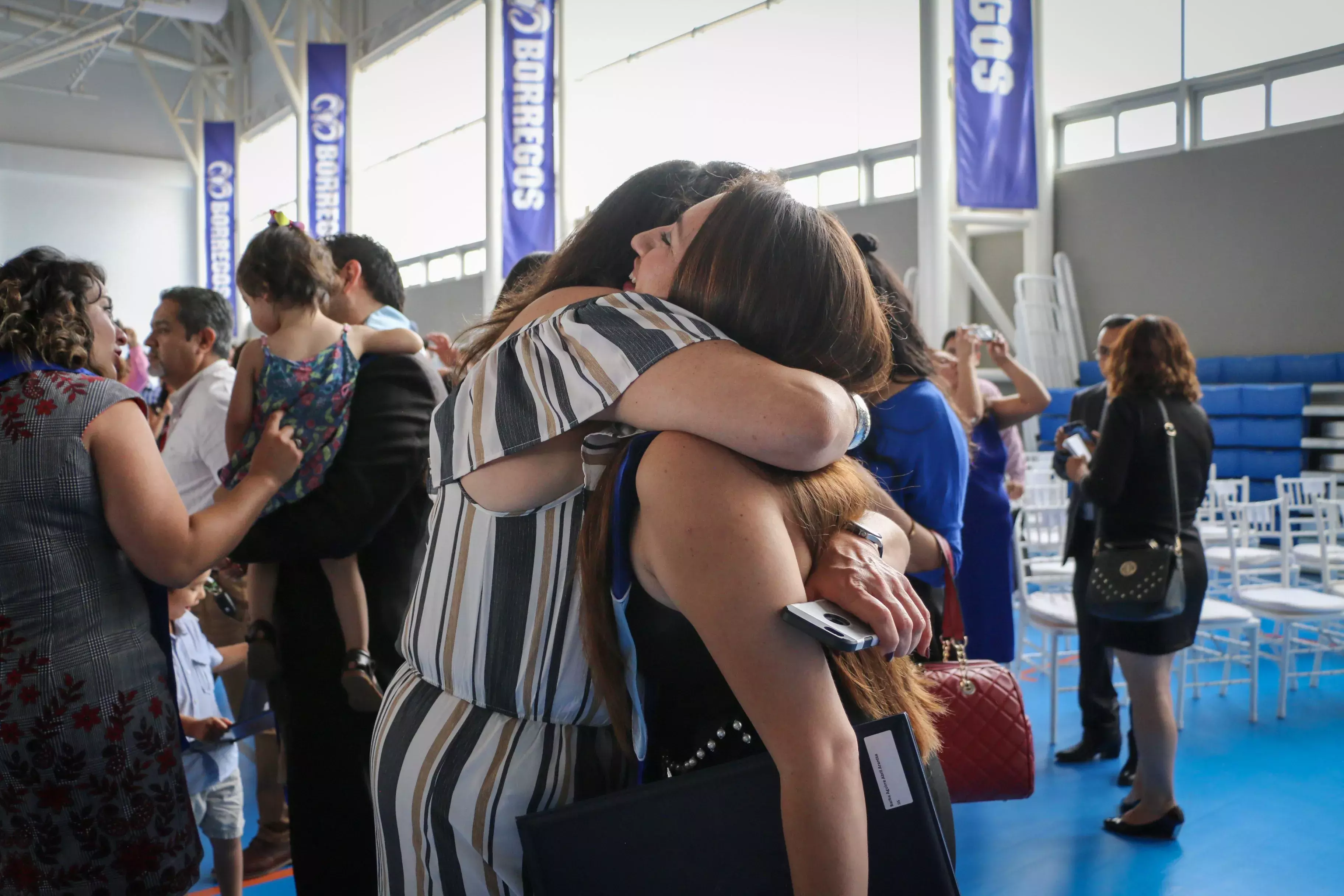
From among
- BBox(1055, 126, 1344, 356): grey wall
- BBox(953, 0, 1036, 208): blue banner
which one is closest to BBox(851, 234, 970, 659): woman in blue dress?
BBox(953, 0, 1036, 208): blue banner

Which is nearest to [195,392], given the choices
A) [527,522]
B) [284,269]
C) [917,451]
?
[284,269]

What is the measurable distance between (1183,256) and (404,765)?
10369 millimetres

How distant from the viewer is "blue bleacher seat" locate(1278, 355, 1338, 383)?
8.34 m

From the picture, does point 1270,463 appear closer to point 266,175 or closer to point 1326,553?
point 1326,553

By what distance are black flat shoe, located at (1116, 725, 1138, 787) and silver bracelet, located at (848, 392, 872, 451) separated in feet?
9.81

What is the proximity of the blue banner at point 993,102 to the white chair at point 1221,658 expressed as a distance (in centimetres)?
321

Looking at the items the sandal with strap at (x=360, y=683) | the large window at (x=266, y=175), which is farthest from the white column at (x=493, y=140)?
the large window at (x=266, y=175)

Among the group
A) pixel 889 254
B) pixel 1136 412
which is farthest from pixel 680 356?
pixel 889 254

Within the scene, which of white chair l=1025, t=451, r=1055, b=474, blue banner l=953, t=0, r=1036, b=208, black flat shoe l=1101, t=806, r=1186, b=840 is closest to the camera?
black flat shoe l=1101, t=806, r=1186, b=840

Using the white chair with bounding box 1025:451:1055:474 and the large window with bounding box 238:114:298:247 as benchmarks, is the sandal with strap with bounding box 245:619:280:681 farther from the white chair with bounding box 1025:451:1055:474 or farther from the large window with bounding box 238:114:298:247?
the large window with bounding box 238:114:298:247

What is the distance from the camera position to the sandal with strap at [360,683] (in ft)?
6.10

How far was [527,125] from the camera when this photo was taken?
9422 millimetres

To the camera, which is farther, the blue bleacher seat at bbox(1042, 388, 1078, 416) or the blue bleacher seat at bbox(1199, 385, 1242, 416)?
the blue bleacher seat at bbox(1042, 388, 1078, 416)

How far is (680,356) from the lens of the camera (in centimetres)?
82
